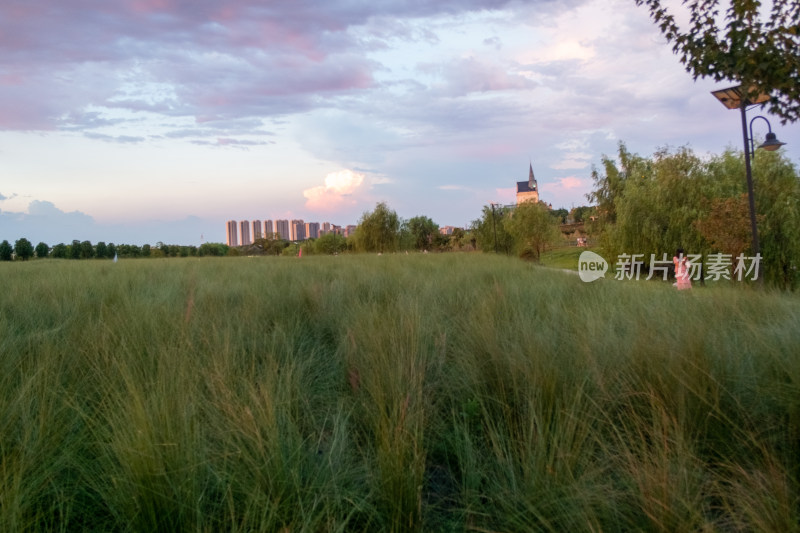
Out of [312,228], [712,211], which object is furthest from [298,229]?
[712,211]

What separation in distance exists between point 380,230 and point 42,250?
2916 centimetres

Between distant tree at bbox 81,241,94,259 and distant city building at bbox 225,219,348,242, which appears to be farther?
distant city building at bbox 225,219,348,242

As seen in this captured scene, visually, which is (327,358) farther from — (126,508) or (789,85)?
(789,85)

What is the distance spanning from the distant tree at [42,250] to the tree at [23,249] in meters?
0.52

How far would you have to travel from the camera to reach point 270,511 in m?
1.63


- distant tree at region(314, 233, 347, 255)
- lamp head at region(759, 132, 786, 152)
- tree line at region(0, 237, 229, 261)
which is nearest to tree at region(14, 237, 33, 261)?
tree line at region(0, 237, 229, 261)

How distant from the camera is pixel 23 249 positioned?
3753cm

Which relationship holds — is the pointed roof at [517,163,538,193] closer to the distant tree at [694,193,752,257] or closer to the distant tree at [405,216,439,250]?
the distant tree at [405,216,439,250]

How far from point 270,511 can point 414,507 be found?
552mm

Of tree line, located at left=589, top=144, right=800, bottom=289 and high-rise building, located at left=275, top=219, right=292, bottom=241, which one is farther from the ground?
high-rise building, located at left=275, top=219, right=292, bottom=241

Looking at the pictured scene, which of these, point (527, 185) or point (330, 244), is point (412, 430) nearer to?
point (330, 244)

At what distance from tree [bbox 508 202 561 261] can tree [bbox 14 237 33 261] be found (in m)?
39.8

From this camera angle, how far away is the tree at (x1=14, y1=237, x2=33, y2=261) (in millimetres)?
37281

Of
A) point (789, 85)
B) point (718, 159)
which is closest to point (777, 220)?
point (718, 159)
